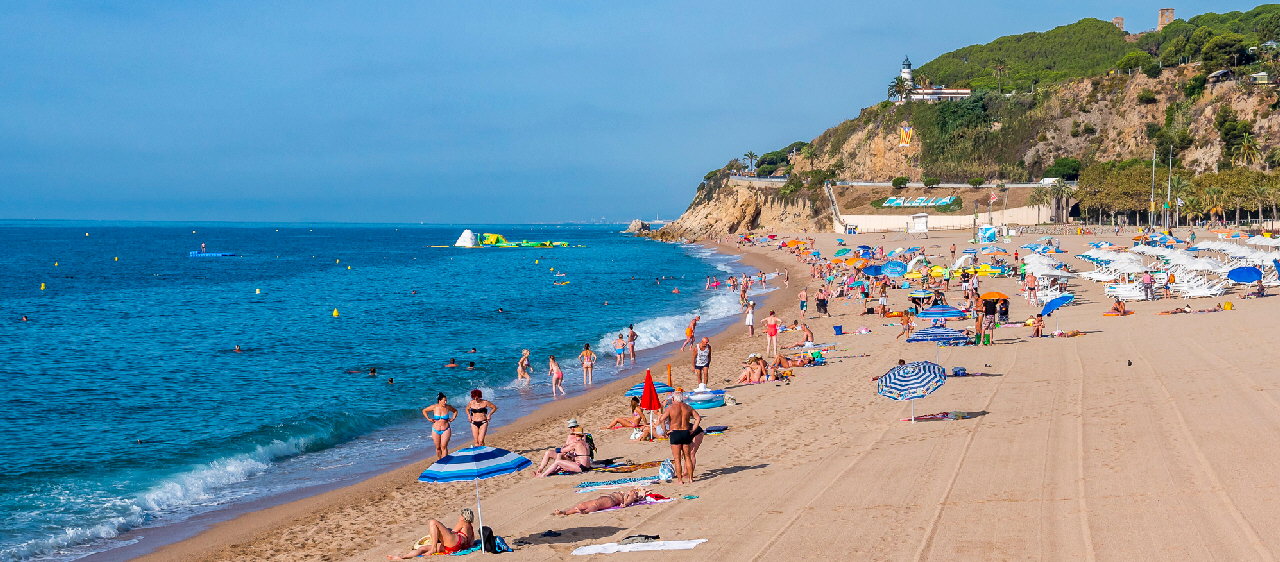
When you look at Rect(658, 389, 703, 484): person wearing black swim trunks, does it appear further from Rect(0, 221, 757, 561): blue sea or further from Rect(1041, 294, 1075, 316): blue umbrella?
Rect(1041, 294, 1075, 316): blue umbrella

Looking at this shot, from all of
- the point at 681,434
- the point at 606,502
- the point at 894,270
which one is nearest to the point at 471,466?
the point at 606,502

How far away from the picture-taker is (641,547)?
9.56 m

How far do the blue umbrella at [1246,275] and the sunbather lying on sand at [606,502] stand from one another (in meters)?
23.9

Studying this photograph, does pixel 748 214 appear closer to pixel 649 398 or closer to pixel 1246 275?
pixel 1246 275

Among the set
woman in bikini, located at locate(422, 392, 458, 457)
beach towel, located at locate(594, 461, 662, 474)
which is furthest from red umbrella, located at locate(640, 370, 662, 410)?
woman in bikini, located at locate(422, 392, 458, 457)

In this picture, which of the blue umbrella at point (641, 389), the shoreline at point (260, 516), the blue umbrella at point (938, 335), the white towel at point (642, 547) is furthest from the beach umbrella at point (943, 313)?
the white towel at point (642, 547)

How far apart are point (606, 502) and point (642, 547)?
1772mm

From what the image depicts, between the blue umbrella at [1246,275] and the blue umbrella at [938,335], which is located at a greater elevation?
the blue umbrella at [1246,275]

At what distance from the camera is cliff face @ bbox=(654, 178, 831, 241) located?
108 meters

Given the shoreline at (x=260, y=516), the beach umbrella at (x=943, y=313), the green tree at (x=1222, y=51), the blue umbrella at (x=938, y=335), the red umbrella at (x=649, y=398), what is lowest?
the shoreline at (x=260, y=516)

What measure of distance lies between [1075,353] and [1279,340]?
12.3 feet

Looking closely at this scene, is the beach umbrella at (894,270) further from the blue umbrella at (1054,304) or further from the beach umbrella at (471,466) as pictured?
the beach umbrella at (471,466)

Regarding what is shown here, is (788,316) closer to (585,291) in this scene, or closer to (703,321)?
(703,321)

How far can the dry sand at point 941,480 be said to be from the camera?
9055 millimetres
